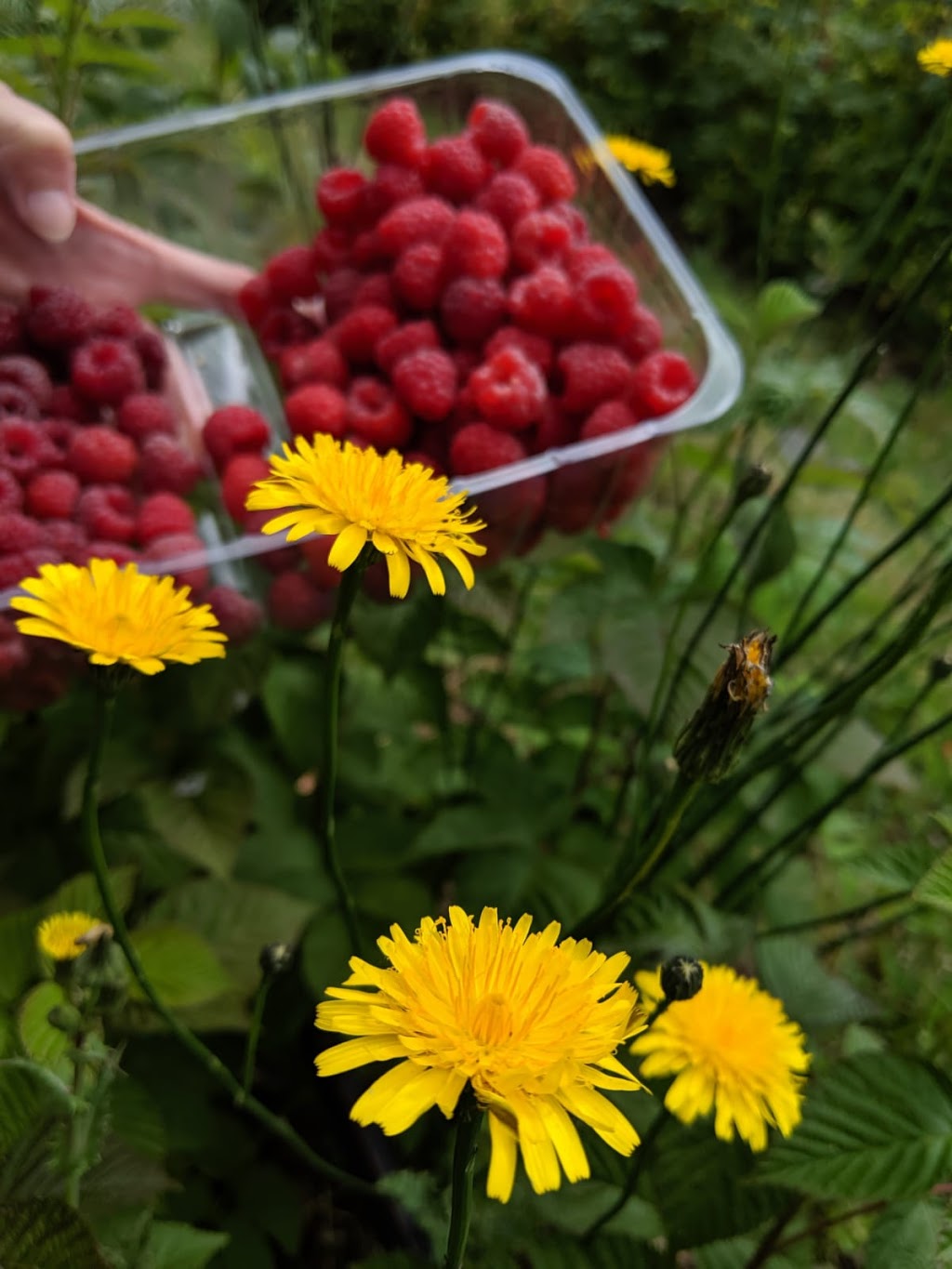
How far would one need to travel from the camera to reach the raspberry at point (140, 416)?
581mm

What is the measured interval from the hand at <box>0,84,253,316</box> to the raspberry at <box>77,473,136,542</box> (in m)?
0.15

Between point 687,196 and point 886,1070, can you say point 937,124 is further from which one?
point 687,196

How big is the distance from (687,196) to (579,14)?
391 millimetres

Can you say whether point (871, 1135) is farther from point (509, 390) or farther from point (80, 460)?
point (80, 460)

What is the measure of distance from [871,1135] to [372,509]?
1.00 feet

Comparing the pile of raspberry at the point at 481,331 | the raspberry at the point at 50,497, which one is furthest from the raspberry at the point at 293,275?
the raspberry at the point at 50,497

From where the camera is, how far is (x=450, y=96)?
0.77 metres

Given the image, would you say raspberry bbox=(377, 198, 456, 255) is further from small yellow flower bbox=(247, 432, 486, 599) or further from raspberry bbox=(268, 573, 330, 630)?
small yellow flower bbox=(247, 432, 486, 599)

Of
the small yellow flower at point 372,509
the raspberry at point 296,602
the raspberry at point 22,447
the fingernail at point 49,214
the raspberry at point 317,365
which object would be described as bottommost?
the raspberry at point 296,602

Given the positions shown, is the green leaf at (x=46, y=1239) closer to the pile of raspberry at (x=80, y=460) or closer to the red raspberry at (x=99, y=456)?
the pile of raspberry at (x=80, y=460)

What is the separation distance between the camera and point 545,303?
586 mm

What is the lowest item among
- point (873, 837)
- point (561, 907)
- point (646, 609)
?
point (873, 837)

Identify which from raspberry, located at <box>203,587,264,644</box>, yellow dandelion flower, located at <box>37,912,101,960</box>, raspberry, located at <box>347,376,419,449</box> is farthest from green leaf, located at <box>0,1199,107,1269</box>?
raspberry, located at <box>347,376,419,449</box>

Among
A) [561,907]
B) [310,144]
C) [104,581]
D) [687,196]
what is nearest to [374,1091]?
[104,581]
